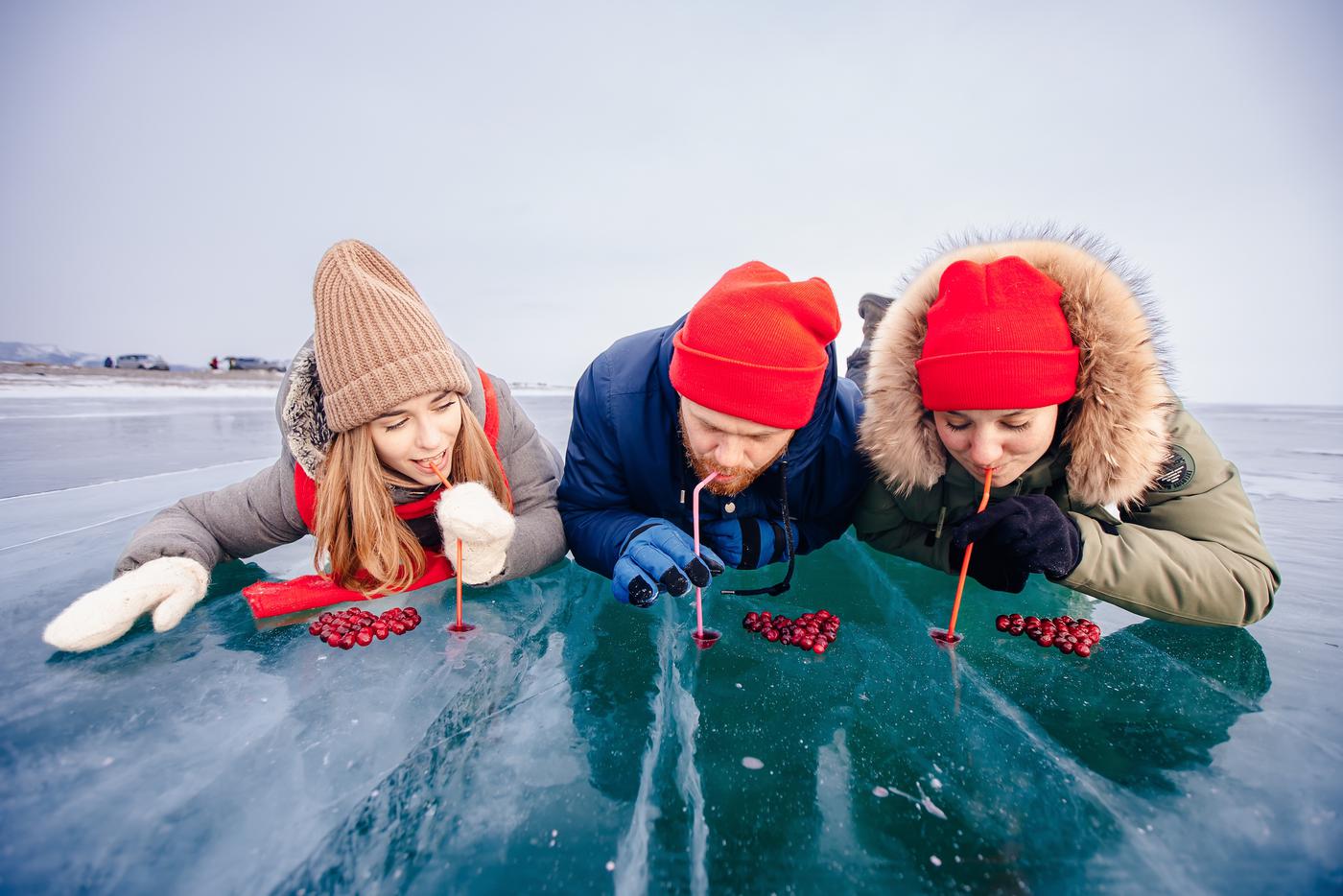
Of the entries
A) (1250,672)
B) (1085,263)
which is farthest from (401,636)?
(1250,672)

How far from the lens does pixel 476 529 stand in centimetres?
202

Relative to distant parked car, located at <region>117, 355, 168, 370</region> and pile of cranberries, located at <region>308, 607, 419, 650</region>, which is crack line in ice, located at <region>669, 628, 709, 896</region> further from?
distant parked car, located at <region>117, 355, 168, 370</region>

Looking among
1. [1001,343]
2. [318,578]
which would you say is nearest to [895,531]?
[1001,343]

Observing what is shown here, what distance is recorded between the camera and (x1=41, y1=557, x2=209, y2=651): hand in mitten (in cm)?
172

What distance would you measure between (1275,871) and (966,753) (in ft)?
1.67

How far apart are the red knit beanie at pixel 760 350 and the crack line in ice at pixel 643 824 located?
90 cm

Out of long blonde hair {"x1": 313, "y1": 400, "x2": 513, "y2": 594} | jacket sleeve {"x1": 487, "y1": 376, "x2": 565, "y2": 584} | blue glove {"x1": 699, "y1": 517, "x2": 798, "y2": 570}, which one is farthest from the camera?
blue glove {"x1": 699, "y1": 517, "x2": 798, "y2": 570}

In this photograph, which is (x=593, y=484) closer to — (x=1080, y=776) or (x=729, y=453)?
(x=729, y=453)

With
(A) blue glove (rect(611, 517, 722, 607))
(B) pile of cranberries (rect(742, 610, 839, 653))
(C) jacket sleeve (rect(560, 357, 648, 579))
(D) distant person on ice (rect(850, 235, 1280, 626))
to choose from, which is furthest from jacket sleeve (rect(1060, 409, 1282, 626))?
(C) jacket sleeve (rect(560, 357, 648, 579))

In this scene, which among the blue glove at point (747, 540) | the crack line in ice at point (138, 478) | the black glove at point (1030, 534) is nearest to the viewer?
the black glove at point (1030, 534)

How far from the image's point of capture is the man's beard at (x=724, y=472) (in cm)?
212

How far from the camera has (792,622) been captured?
2018 millimetres

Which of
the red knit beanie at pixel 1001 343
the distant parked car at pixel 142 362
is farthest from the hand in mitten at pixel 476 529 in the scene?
the distant parked car at pixel 142 362

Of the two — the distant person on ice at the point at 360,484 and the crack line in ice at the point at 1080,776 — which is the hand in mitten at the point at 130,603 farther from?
the crack line in ice at the point at 1080,776
